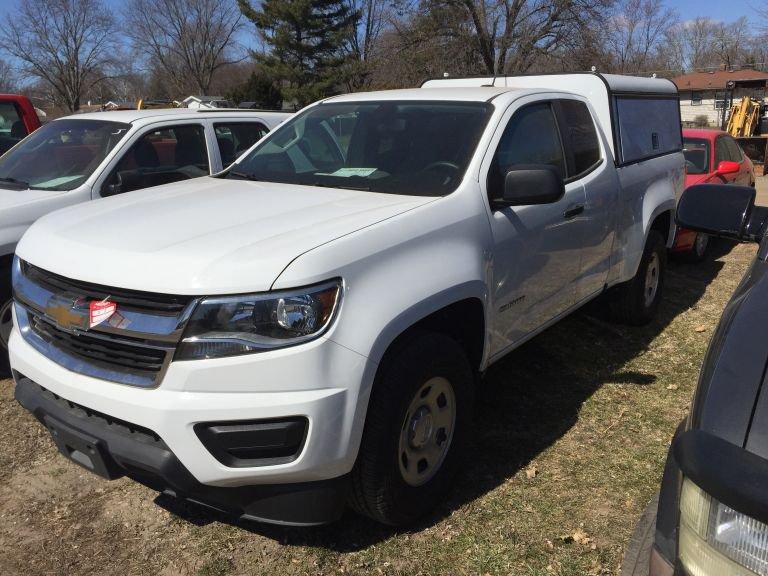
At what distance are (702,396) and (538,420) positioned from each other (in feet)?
8.31

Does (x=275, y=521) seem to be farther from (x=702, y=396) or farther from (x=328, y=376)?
(x=702, y=396)

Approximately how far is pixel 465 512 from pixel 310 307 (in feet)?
4.47

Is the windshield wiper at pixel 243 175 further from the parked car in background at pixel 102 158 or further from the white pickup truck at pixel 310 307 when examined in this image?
the parked car in background at pixel 102 158

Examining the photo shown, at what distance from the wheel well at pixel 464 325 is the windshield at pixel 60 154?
3313mm

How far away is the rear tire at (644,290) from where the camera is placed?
17.5 feet

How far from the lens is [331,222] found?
2742 mm

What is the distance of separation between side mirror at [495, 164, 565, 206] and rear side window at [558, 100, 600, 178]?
3.32ft

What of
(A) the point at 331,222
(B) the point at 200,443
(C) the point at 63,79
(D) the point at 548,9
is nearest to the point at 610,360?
(A) the point at 331,222

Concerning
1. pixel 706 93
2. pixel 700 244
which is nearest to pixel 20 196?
pixel 700 244

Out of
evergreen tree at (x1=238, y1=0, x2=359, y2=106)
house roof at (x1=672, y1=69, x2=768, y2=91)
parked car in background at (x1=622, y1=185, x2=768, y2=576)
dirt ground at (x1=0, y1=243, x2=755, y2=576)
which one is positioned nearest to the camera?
parked car in background at (x1=622, y1=185, x2=768, y2=576)

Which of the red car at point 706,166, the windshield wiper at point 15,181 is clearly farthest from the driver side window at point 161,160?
the red car at point 706,166

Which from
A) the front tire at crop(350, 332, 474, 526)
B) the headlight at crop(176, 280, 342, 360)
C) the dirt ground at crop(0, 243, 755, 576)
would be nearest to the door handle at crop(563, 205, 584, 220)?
the dirt ground at crop(0, 243, 755, 576)

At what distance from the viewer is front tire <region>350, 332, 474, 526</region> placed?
2611 millimetres

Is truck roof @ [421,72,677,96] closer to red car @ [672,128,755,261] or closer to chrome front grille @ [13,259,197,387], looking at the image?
red car @ [672,128,755,261]
